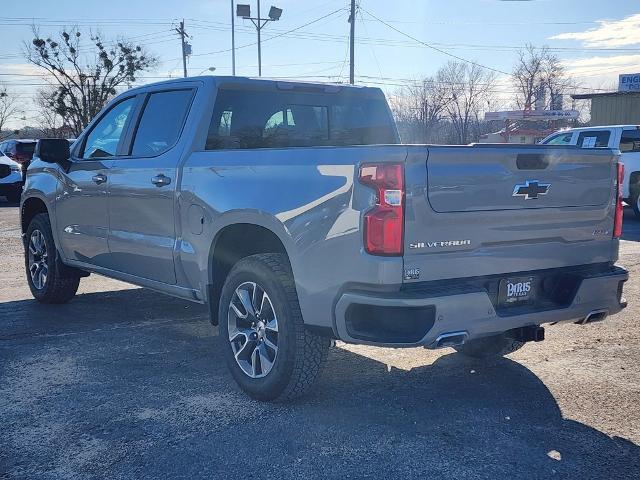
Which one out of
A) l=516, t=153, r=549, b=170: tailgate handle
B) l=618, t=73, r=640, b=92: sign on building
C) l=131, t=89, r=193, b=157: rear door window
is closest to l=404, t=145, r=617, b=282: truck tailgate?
l=516, t=153, r=549, b=170: tailgate handle

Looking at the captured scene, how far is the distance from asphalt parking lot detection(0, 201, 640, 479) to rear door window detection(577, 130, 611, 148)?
9869 mm

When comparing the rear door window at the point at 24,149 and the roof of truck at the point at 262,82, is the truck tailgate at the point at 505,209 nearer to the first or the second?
the roof of truck at the point at 262,82

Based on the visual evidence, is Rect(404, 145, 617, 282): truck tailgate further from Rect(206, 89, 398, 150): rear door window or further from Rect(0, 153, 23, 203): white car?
Rect(0, 153, 23, 203): white car

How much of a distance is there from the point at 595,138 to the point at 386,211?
12842mm

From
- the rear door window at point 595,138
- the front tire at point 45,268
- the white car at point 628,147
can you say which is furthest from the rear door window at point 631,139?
the front tire at point 45,268

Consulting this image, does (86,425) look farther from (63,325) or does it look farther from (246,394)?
(63,325)

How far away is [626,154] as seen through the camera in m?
14.4

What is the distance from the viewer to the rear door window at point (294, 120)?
191 inches

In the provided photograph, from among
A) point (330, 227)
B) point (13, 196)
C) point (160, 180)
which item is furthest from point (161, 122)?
point (13, 196)

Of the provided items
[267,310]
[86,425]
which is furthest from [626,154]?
[86,425]

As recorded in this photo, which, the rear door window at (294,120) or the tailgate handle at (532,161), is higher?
the rear door window at (294,120)

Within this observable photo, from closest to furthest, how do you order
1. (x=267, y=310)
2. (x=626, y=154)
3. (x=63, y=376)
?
(x=267, y=310) < (x=63, y=376) < (x=626, y=154)

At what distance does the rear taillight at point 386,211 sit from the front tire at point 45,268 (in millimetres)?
4148

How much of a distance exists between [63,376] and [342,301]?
222 centimetres
